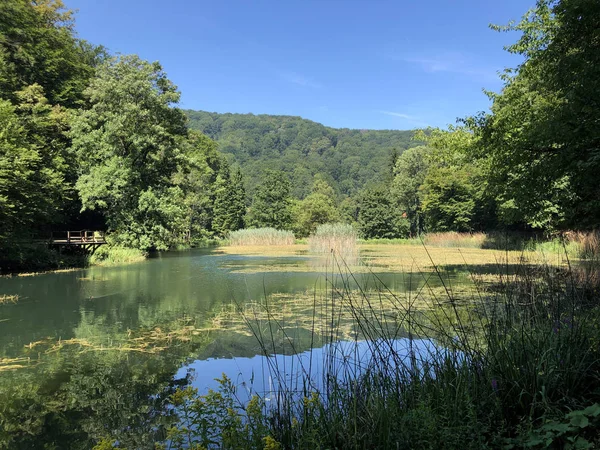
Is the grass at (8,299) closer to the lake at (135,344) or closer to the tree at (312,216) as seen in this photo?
the lake at (135,344)

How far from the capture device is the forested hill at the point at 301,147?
8662cm

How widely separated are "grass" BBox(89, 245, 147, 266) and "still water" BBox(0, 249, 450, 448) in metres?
8.24

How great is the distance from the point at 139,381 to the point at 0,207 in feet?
41.5

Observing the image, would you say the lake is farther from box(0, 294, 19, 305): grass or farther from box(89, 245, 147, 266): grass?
box(89, 245, 147, 266): grass

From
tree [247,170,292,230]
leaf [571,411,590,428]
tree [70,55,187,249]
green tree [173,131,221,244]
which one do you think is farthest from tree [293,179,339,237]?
leaf [571,411,590,428]

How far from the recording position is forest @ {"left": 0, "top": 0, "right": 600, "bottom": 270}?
715 cm

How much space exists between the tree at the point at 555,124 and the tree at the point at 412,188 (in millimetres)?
37847

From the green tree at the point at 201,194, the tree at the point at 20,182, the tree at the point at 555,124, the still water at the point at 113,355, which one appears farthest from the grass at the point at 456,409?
the green tree at the point at 201,194

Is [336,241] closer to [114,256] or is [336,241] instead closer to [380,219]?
[114,256]

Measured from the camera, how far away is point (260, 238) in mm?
36781

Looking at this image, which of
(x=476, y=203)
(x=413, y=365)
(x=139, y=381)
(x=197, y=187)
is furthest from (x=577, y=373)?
(x=197, y=187)

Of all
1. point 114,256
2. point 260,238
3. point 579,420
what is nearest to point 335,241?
point 114,256

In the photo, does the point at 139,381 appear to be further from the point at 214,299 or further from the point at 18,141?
the point at 18,141

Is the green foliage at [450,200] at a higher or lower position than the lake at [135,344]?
higher
